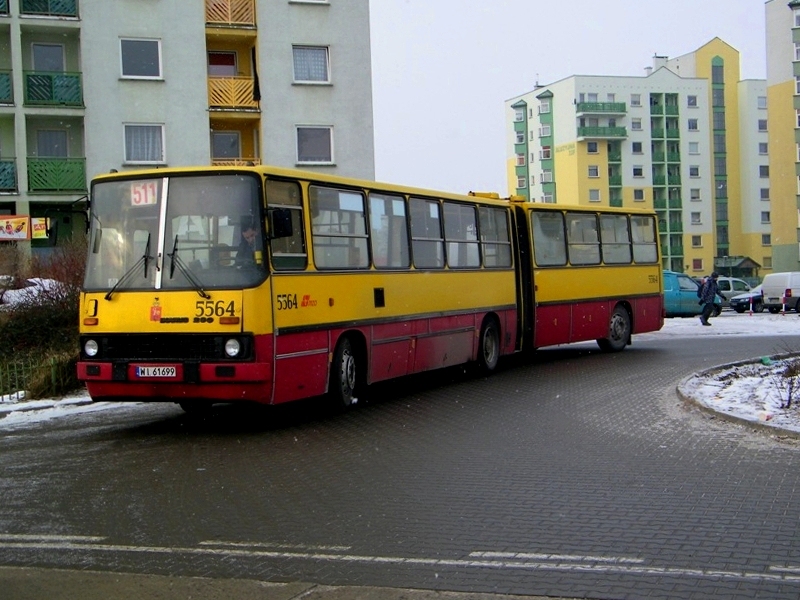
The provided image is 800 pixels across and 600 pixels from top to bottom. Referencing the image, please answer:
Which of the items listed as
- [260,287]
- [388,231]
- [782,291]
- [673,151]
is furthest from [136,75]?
[673,151]

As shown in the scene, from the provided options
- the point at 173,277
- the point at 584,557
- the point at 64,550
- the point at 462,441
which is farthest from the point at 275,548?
the point at 173,277

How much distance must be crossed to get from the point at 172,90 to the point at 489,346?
2248 cm

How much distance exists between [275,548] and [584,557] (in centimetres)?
205

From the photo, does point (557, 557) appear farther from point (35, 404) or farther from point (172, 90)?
point (172, 90)

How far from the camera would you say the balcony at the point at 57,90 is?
36688mm

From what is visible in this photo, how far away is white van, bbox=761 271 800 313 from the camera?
148ft

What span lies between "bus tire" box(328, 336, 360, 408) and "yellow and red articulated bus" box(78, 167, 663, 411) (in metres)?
0.02

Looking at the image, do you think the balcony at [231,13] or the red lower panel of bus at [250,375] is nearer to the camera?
the red lower panel of bus at [250,375]

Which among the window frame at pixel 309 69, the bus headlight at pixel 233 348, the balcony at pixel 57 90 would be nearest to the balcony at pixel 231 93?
the window frame at pixel 309 69

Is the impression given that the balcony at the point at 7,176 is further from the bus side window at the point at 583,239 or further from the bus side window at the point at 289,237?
the bus side window at the point at 289,237

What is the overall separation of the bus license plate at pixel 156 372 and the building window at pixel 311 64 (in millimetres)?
28461

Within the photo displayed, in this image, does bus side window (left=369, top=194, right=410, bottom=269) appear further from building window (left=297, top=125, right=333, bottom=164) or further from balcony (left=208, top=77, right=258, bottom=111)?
balcony (left=208, top=77, right=258, bottom=111)

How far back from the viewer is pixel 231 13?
38.7m

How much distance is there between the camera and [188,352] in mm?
11977
